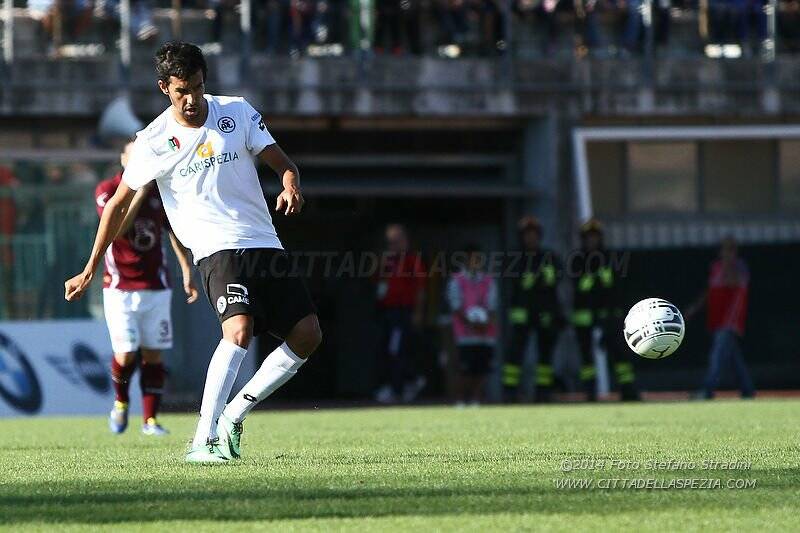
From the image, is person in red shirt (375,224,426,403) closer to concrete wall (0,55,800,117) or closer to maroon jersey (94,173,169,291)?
concrete wall (0,55,800,117)

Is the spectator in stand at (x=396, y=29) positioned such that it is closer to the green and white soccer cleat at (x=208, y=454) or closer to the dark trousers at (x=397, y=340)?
the dark trousers at (x=397, y=340)

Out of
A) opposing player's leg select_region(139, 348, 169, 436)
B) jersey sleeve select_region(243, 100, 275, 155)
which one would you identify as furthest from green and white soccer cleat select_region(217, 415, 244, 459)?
opposing player's leg select_region(139, 348, 169, 436)

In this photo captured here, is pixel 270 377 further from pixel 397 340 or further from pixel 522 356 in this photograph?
pixel 397 340

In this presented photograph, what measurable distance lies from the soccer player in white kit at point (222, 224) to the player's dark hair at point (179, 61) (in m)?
0.02

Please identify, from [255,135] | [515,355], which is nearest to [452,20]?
[515,355]

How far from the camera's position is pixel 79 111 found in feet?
69.6

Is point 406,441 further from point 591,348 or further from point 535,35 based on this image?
point 535,35

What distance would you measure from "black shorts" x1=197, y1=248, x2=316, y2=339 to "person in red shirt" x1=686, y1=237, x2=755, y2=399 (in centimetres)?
1197

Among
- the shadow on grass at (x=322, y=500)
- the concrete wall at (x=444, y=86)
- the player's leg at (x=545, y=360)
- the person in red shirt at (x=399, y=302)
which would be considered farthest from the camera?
the concrete wall at (x=444, y=86)

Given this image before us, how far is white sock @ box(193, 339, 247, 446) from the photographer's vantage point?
7516 millimetres

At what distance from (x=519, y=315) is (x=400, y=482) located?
12.8m

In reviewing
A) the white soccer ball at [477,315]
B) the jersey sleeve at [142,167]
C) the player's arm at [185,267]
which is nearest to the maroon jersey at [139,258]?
the player's arm at [185,267]

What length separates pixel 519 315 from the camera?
19.2 meters

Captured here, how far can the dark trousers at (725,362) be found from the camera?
18.9m
